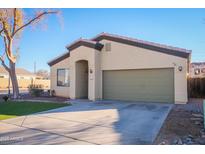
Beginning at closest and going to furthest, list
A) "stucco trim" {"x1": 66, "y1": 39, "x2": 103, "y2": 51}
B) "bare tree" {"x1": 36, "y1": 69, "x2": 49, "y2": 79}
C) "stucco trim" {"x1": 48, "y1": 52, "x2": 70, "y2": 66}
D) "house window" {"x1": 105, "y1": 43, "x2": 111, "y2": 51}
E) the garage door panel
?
the garage door panel
"stucco trim" {"x1": 66, "y1": 39, "x2": 103, "y2": 51}
"house window" {"x1": 105, "y1": 43, "x2": 111, "y2": 51}
"stucco trim" {"x1": 48, "y1": 52, "x2": 70, "y2": 66}
"bare tree" {"x1": 36, "y1": 69, "x2": 49, "y2": 79}

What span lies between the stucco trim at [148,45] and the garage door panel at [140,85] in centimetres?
120

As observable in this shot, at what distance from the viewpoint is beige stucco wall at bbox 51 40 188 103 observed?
494 inches

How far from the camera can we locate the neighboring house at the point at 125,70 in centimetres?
1274

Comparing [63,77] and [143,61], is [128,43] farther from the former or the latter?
[63,77]

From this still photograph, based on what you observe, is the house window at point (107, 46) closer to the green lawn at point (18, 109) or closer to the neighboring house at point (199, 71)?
the green lawn at point (18, 109)

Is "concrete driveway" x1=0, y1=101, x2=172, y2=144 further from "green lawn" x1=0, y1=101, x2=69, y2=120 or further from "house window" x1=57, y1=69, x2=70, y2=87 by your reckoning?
"house window" x1=57, y1=69, x2=70, y2=87

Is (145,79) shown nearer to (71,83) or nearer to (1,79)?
(71,83)

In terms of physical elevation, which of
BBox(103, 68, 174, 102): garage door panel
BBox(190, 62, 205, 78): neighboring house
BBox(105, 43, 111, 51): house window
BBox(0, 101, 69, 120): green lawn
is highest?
BBox(105, 43, 111, 51): house window

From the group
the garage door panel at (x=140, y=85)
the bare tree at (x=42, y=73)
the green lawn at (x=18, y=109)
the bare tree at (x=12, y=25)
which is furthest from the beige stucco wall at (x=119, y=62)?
the bare tree at (x=42, y=73)

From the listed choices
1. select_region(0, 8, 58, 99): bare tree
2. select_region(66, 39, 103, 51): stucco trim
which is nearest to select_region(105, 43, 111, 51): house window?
select_region(66, 39, 103, 51): stucco trim

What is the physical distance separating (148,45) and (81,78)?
244 inches

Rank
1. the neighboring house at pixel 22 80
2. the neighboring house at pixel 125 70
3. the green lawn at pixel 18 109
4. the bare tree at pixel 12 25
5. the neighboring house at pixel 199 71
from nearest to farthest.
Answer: the green lawn at pixel 18 109
the neighboring house at pixel 125 70
the bare tree at pixel 12 25
the neighboring house at pixel 199 71
the neighboring house at pixel 22 80
